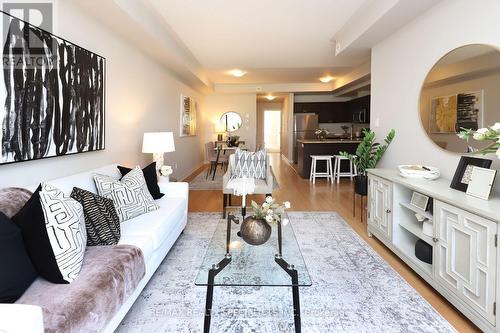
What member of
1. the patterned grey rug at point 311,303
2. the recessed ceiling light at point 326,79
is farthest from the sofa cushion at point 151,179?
the recessed ceiling light at point 326,79

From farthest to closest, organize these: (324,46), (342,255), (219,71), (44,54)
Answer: (219,71) → (324,46) → (342,255) → (44,54)

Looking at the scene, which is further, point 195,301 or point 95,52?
point 95,52

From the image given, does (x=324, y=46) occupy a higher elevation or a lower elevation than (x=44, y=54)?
higher

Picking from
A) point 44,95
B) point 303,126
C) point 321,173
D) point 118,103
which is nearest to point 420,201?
point 44,95

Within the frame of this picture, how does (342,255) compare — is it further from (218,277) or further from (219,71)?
(219,71)

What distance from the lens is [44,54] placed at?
2188 mm

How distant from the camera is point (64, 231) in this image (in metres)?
1.48

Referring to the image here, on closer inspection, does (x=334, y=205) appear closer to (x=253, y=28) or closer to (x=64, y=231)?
(x=253, y=28)

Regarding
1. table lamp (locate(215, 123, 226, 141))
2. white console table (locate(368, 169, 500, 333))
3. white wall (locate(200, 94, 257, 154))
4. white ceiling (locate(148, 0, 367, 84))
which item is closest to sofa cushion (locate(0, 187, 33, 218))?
white ceiling (locate(148, 0, 367, 84))

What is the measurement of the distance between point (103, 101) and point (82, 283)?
7.18 feet

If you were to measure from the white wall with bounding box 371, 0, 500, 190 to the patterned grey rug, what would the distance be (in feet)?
3.70

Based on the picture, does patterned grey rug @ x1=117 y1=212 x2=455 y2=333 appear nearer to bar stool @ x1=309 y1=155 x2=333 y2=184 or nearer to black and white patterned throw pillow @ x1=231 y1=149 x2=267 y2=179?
black and white patterned throw pillow @ x1=231 y1=149 x2=267 y2=179

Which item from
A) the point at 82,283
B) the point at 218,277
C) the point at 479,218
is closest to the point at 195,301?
the point at 218,277

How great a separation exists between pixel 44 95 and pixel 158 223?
1287mm
